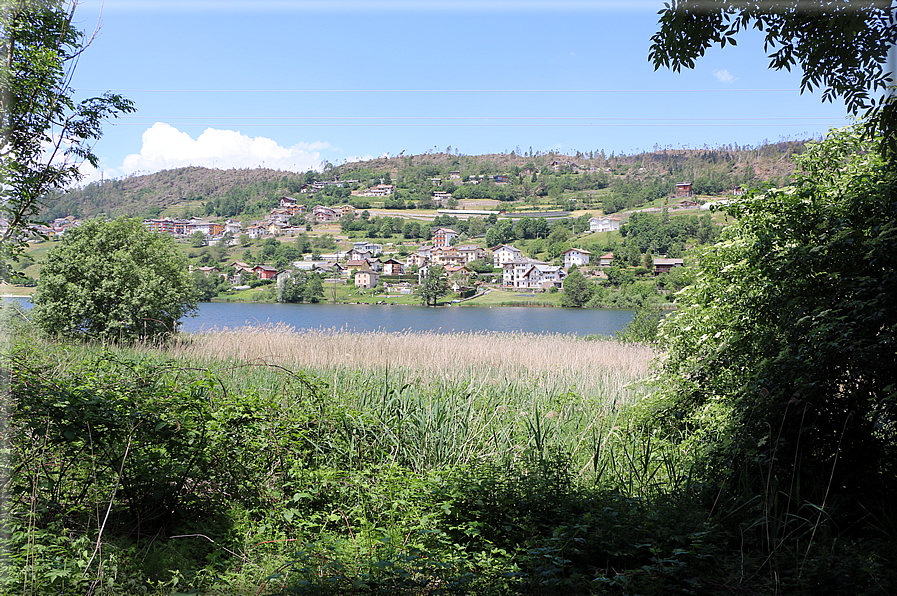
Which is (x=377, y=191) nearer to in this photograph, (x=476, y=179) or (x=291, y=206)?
(x=291, y=206)

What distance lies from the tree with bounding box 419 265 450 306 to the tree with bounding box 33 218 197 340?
52751mm

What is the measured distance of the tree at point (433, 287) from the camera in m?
64.3

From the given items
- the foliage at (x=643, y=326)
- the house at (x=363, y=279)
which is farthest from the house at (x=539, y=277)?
the foliage at (x=643, y=326)

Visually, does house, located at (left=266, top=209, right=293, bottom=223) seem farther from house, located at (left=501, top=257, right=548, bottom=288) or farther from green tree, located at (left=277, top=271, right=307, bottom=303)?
house, located at (left=501, top=257, right=548, bottom=288)

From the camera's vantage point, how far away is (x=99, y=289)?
10641 mm

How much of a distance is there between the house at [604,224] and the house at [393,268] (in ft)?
134

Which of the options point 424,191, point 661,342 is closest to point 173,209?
point 424,191

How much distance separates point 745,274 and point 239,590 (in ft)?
13.5

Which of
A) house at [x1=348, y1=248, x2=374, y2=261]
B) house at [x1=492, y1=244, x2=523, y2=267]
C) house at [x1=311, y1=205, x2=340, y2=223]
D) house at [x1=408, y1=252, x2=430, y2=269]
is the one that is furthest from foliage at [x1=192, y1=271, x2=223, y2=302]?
house at [x1=311, y1=205, x2=340, y2=223]

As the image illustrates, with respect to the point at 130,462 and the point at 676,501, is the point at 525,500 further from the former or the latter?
the point at 130,462

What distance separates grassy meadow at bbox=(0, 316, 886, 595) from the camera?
89.0 inches

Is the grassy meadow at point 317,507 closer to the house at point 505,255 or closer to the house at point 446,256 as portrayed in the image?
the house at point 446,256

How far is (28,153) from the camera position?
5168 millimetres

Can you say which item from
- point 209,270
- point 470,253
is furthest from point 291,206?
point 209,270
